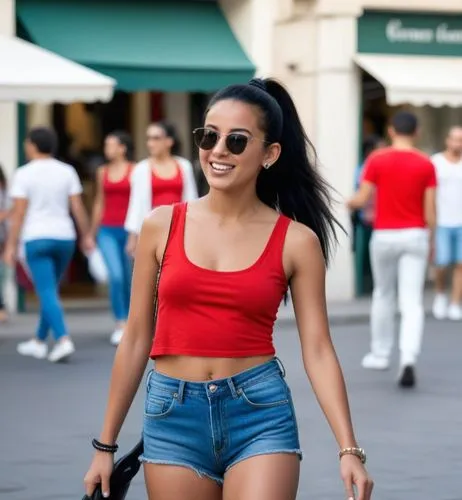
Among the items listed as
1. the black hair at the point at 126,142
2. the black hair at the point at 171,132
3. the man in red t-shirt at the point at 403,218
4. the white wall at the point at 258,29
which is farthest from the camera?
the white wall at the point at 258,29

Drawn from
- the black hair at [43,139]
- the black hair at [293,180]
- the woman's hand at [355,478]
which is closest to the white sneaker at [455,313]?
the black hair at [43,139]

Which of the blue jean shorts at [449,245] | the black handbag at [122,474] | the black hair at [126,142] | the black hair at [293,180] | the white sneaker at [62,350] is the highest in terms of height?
the black hair at [293,180]

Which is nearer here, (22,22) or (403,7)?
(22,22)

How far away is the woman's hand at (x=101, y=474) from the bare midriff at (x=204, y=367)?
0.94ft

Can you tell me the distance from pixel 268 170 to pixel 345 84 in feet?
50.0

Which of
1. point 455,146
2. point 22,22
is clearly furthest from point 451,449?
point 22,22

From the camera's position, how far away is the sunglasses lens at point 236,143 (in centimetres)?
422

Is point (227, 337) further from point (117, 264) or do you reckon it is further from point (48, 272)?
point (117, 264)

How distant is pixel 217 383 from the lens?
13.5ft

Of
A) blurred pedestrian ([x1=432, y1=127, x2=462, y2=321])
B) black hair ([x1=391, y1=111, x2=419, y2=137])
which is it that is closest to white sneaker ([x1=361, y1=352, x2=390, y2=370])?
black hair ([x1=391, y1=111, x2=419, y2=137])

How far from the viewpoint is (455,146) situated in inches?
664

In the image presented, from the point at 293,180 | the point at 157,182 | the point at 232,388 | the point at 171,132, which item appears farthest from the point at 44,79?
the point at 232,388

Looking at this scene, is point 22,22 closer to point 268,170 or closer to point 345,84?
point 345,84

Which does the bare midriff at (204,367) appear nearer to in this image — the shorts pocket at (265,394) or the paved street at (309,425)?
the shorts pocket at (265,394)
